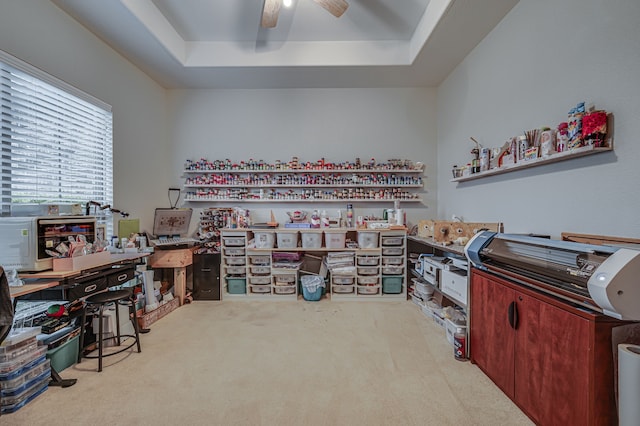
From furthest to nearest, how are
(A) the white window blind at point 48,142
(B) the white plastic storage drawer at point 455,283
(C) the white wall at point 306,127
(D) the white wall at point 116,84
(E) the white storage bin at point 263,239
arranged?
(C) the white wall at point 306,127 < (E) the white storage bin at point 263,239 < (B) the white plastic storage drawer at point 455,283 < (D) the white wall at point 116,84 < (A) the white window blind at point 48,142

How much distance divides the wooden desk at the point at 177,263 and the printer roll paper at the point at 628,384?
395 cm

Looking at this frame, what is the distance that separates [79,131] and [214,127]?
178cm

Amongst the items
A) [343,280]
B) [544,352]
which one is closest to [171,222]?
[343,280]

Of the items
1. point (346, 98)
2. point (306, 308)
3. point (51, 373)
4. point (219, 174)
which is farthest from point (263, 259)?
point (346, 98)

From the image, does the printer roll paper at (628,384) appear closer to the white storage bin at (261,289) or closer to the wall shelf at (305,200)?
the wall shelf at (305,200)

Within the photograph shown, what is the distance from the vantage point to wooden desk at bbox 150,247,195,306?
3537mm

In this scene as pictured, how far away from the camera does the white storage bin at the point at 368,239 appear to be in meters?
3.75

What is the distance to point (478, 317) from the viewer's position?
210cm

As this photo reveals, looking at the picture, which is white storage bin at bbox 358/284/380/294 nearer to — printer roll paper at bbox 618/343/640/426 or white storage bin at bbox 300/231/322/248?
white storage bin at bbox 300/231/322/248

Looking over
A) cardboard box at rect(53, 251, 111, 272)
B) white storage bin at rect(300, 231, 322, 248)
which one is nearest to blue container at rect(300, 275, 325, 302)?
white storage bin at rect(300, 231, 322, 248)

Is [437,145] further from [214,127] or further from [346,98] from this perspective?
[214,127]

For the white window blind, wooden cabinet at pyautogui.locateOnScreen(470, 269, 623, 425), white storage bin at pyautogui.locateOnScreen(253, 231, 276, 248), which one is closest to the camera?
wooden cabinet at pyautogui.locateOnScreen(470, 269, 623, 425)

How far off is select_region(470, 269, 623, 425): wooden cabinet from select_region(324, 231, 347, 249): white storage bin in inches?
74.4

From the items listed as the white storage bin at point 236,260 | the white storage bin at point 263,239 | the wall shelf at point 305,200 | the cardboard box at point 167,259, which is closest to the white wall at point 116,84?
the cardboard box at point 167,259
